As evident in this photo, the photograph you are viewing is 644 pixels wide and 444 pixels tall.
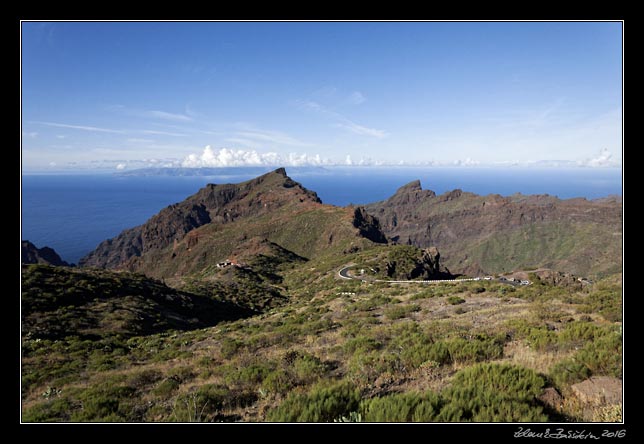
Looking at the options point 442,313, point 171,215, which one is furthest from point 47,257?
point 442,313

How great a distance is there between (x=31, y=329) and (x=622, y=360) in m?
28.6

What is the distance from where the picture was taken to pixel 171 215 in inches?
7530

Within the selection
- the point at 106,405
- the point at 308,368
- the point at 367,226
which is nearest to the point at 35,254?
the point at 367,226

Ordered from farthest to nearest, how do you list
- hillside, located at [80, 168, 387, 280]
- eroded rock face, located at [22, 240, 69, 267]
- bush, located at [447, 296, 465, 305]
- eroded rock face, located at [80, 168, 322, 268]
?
eroded rock face, located at [80, 168, 322, 268], eroded rock face, located at [22, 240, 69, 267], hillside, located at [80, 168, 387, 280], bush, located at [447, 296, 465, 305]

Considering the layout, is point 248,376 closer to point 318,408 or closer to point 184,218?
point 318,408

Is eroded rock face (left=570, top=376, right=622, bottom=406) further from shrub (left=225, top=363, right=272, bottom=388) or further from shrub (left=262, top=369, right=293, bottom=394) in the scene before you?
shrub (left=225, top=363, right=272, bottom=388)

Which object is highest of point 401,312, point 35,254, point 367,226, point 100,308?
point 367,226

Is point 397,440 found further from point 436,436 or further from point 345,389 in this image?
point 345,389

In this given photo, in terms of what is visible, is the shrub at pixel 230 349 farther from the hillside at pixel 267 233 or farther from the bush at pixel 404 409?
the hillside at pixel 267 233

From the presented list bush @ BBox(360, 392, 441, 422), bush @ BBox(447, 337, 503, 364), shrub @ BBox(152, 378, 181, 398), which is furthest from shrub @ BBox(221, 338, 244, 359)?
bush @ BBox(360, 392, 441, 422)

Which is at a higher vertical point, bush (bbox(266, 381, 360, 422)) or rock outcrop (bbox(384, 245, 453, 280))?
bush (bbox(266, 381, 360, 422))

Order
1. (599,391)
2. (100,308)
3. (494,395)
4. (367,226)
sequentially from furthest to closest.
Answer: (367,226)
(100,308)
(599,391)
(494,395)

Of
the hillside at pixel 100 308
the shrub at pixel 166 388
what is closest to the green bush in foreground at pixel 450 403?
the shrub at pixel 166 388

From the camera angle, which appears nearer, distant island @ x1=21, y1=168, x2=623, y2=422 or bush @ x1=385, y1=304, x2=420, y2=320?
distant island @ x1=21, y1=168, x2=623, y2=422
